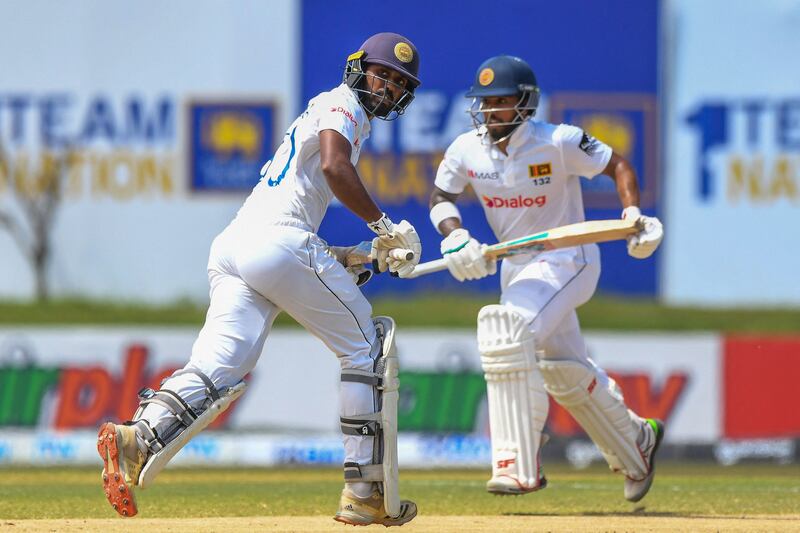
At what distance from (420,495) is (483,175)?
165 cm

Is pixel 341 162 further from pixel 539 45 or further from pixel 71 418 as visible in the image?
pixel 539 45

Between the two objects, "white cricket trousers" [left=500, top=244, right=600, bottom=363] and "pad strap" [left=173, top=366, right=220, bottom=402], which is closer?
"pad strap" [left=173, top=366, right=220, bottom=402]

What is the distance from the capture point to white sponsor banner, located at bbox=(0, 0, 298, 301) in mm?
15547

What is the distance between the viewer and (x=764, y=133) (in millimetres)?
15328

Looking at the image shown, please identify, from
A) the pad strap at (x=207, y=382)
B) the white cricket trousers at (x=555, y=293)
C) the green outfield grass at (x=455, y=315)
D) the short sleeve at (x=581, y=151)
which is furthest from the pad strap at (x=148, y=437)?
the green outfield grass at (x=455, y=315)

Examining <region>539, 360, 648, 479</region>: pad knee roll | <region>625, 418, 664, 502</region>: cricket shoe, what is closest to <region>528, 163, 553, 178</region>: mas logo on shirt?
<region>539, 360, 648, 479</region>: pad knee roll

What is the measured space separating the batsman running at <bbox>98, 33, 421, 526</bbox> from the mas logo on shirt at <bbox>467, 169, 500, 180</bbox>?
1182 mm

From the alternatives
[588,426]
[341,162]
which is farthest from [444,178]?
[341,162]

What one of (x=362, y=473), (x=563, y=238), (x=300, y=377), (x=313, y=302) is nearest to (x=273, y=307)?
(x=313, y=302)

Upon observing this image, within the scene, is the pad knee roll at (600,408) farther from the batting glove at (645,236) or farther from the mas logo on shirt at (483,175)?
the mas logo on shirt at (483,175)

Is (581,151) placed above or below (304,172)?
above

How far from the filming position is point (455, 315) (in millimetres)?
13812

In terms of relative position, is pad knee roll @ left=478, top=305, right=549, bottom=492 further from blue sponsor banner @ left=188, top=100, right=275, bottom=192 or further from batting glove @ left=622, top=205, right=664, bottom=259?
blue sponsor banner @ left=188, top=100, right=275, bottom=192

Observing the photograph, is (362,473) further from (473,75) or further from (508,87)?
(473,75)
